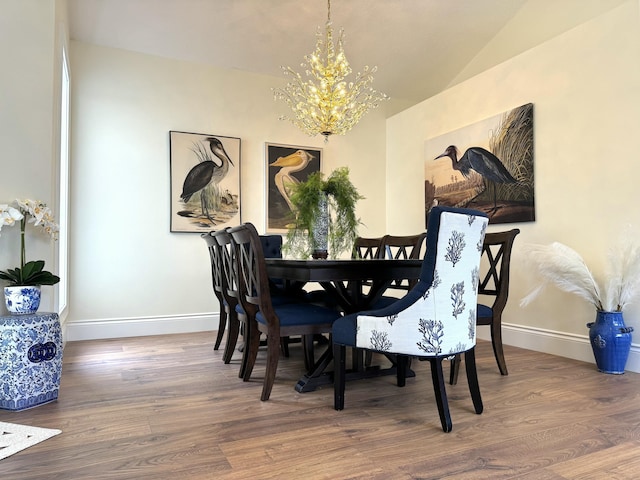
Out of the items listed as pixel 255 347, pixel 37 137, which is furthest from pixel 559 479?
pixel 37 137

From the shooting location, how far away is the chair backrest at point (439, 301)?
1964 mm

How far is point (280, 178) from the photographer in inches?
207

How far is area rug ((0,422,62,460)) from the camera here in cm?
182

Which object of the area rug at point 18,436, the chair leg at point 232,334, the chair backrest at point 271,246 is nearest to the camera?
the area rug at point 18,436

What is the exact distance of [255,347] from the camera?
109 inches

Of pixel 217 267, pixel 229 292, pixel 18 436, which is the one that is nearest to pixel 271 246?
pixel 217 267

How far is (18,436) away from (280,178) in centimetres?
375

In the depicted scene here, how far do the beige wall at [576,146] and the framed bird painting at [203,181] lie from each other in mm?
2668

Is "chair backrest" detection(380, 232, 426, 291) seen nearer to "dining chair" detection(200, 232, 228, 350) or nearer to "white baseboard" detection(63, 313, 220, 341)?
"dining chair" detection(200, 232, 228, 350)

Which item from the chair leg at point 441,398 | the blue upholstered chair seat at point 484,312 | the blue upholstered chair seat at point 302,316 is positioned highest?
the blue upholstered chair seat at point 302,316

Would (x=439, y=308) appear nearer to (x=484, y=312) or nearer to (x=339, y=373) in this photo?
(x=339, y=373)

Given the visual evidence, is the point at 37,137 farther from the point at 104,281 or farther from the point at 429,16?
the point at 429,16

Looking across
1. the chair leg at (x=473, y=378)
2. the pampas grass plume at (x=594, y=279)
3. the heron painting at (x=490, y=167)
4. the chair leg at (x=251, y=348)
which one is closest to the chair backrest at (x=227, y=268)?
the chair leg at (x=251, y=348)

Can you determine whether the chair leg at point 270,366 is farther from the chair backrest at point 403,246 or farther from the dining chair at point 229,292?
→ the chair backrest at point 403,246
